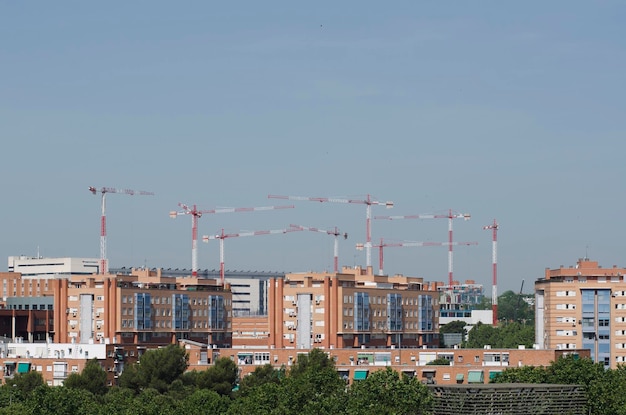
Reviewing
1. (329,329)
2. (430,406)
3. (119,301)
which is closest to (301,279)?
(329,329)

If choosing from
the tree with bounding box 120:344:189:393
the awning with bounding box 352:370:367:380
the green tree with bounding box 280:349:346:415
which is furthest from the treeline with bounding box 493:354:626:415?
the tree with bounding box 120:344:189:393

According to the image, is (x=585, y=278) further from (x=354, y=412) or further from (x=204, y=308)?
(x=354, y=412)

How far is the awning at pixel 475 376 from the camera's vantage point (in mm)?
121750

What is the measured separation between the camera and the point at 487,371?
403ft

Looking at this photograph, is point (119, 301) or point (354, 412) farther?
point (119, 301)

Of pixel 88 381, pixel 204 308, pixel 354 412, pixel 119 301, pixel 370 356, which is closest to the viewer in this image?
pixel 354 412

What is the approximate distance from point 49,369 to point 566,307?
4977 centimetres

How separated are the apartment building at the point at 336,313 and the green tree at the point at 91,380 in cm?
4339

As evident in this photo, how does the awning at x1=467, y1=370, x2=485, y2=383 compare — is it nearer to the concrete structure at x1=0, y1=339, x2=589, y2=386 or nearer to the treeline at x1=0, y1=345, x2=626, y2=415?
the concrete structure at x1=0, y1=339, x2=589, y2=386

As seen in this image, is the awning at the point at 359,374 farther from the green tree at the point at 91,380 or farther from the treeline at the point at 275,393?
the green tree at the point at 91,380

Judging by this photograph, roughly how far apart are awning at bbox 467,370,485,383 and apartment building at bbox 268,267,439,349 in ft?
142

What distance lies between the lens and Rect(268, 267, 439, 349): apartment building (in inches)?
6526

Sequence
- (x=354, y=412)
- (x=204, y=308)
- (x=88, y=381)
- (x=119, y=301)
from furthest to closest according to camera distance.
→ (x=204, y=308)
(x=119, y=301)
(x=88, y=381)
(x=354, y=412)

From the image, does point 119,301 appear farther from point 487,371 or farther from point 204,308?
point 487,371
